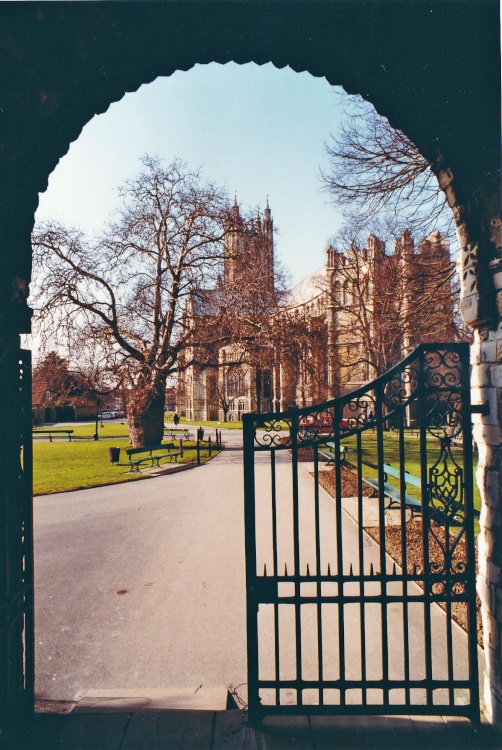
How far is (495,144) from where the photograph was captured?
325cm

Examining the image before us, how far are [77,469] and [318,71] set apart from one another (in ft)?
48.2

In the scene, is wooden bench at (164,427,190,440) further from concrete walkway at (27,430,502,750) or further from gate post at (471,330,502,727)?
gate post at (471,330,502,727)

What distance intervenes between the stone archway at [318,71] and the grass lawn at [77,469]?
9633 millimetres

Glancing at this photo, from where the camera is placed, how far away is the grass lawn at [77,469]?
12.2m

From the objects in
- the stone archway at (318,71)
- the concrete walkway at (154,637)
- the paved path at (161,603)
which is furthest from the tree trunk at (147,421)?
the stone archway at (318,71)

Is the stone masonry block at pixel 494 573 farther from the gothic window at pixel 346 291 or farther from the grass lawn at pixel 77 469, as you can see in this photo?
the gothic window at pixel 346 291

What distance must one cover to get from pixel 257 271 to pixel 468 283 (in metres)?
14.9

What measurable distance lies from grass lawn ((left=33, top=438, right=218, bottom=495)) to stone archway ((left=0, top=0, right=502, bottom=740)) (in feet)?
31.6

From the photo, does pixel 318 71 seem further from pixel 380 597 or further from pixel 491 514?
pixel 380 597

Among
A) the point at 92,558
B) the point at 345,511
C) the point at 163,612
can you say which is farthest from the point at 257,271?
the point at 163,612

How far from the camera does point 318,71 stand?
3.49 metres

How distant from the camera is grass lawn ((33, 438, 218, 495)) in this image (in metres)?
12.2

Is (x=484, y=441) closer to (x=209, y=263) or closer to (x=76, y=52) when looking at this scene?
(x=76, y=52)

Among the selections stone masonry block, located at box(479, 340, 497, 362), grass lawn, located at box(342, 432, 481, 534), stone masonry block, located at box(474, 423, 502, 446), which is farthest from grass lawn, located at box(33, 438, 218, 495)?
stone masonry block, located at box(479, 340, 497, 362)
